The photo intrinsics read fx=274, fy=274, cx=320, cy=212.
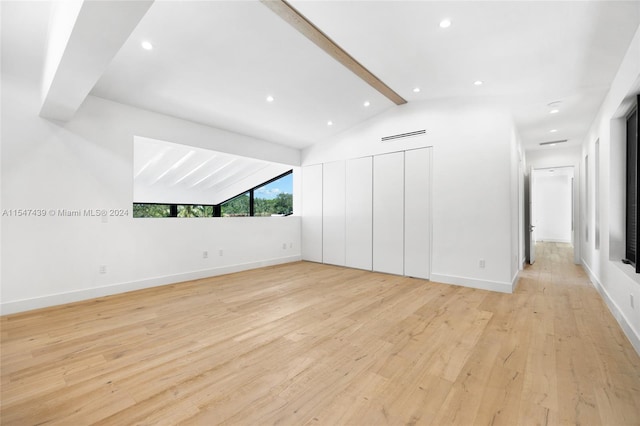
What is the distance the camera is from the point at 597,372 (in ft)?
6.73

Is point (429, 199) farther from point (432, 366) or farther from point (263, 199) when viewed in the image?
point (263, 199)

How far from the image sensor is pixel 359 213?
18.8 feet

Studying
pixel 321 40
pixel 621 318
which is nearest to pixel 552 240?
pixel 621 318

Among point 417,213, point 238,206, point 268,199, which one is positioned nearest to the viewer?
point 417,213

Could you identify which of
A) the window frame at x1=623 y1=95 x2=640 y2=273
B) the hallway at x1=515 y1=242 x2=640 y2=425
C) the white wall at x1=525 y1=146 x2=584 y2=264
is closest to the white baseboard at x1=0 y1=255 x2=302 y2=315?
the hallway at x1=515 y1=242 x2=640 y2=425

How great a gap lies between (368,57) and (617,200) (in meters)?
3.37

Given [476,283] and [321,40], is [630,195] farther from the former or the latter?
[321,40]

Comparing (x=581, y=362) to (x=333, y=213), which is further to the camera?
(x=333, y=213)

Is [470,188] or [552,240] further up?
[470,188]

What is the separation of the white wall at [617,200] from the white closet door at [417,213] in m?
2.15

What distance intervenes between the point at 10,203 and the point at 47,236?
51 cm

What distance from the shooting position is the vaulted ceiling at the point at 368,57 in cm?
256

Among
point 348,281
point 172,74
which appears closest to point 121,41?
point 172,74

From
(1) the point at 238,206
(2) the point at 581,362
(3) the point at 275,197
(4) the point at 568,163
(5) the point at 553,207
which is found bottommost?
(2) the point at 581,362
